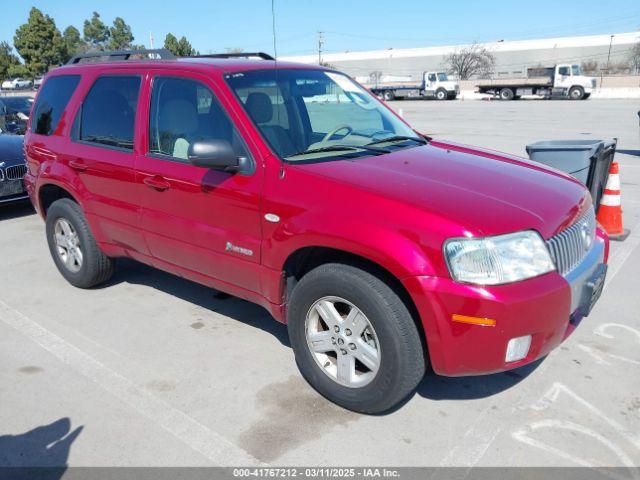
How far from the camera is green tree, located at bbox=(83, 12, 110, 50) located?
81.3 metres

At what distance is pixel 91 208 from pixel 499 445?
3.52m

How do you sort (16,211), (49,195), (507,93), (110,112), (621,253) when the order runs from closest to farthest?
1. (110,112)
2. (49,195)
3. (621,253)
4. (16,211)
5. (507,93)

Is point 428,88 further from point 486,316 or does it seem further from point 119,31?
point 119,31

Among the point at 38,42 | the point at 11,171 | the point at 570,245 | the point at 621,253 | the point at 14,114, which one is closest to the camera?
the point at 570,245

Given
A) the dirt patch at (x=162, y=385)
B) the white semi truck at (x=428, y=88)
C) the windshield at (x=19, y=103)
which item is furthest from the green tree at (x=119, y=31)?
the dirt patch at (x=162, y=385)

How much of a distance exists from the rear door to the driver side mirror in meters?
1.00

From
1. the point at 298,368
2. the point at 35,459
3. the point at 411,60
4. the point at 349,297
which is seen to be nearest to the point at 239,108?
the point at 349,297

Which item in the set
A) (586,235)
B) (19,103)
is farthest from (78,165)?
(19,103)

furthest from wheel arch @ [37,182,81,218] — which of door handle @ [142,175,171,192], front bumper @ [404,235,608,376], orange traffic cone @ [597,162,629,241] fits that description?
orange traffic cone @ [597,162,629,241]

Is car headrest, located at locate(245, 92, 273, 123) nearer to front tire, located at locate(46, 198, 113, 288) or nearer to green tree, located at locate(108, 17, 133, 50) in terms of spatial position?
front tire, located at locate(46, 198, 113, 288)

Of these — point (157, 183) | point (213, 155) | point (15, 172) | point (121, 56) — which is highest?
point (121, 56)

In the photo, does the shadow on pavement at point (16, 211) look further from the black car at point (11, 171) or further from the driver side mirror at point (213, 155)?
the driver side mirror at point (213, 155)

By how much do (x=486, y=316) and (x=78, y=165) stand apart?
349 centimetres

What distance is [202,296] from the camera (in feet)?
16.0
